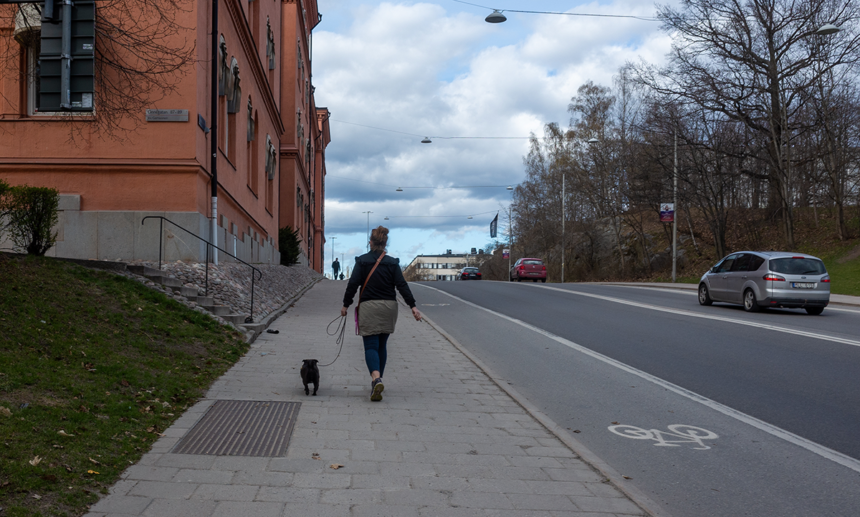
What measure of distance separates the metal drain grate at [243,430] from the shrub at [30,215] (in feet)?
18.2

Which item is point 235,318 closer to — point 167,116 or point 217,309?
point 217,309

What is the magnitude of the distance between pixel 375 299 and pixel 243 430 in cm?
216

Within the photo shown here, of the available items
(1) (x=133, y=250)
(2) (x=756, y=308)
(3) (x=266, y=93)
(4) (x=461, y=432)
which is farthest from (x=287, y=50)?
(4) (x=461, y=432)

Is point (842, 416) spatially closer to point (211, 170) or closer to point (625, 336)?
point (625, 336)

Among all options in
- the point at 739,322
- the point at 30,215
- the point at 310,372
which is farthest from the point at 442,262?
the point at 310,372

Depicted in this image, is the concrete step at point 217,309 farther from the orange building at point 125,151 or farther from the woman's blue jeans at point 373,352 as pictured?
the woman's blue jeans at point 373,352

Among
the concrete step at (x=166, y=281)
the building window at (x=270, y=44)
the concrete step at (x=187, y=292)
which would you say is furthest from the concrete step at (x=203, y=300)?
the building window at (x=270, y=44)

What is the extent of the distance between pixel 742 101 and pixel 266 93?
73.9 ft

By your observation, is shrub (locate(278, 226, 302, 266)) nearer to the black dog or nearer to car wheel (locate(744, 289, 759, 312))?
car wheel (locate(744, 289, 759, 312))

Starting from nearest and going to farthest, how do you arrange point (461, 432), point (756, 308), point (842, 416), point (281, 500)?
point (281, 500) → point (461, 432) → point (842, 416) → point (756, 308)

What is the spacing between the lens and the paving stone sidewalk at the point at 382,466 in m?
4.20

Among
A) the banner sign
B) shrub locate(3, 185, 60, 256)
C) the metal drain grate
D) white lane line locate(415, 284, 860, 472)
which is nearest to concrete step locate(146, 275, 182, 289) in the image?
shrub locate(3, 185, 60, 256)

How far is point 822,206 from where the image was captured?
120 feet

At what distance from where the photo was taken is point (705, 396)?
794 cm
